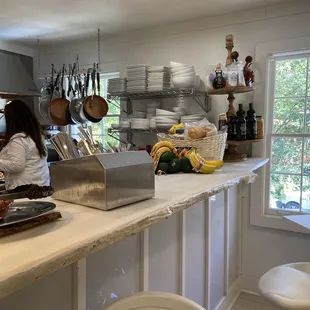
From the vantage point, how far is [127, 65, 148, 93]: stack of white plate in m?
2.85

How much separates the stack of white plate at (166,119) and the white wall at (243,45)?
36cm

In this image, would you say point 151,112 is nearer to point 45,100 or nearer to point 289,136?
point 289,136

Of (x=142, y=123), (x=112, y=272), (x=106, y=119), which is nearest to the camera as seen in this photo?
(x=112, y=272)

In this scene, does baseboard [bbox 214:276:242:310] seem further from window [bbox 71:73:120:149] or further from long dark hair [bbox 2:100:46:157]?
window [bbox 71:73:120:149]

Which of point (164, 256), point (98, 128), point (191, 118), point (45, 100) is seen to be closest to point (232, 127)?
point (191, 118)

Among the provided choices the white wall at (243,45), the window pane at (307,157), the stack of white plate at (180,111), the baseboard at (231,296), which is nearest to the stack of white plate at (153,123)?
the stack of white plate at (180,111)

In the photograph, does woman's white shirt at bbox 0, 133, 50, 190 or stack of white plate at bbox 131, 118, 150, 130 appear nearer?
woman's white shirt at bbox 0, 133, 50, 190

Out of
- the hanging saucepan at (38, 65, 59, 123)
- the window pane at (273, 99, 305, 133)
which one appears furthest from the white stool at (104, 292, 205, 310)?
the hanging saucepan at (38, 65, 59, 123)

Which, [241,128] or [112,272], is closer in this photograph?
[112,272]

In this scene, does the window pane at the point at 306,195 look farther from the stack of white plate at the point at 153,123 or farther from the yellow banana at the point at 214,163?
the stack of white plate at the point at 153,123

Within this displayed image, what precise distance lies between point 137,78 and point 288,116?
135 centimetres

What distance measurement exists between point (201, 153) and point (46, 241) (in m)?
1.41

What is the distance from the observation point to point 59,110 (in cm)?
359

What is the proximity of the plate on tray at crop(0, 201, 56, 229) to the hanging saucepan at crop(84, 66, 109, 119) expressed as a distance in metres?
2.54
